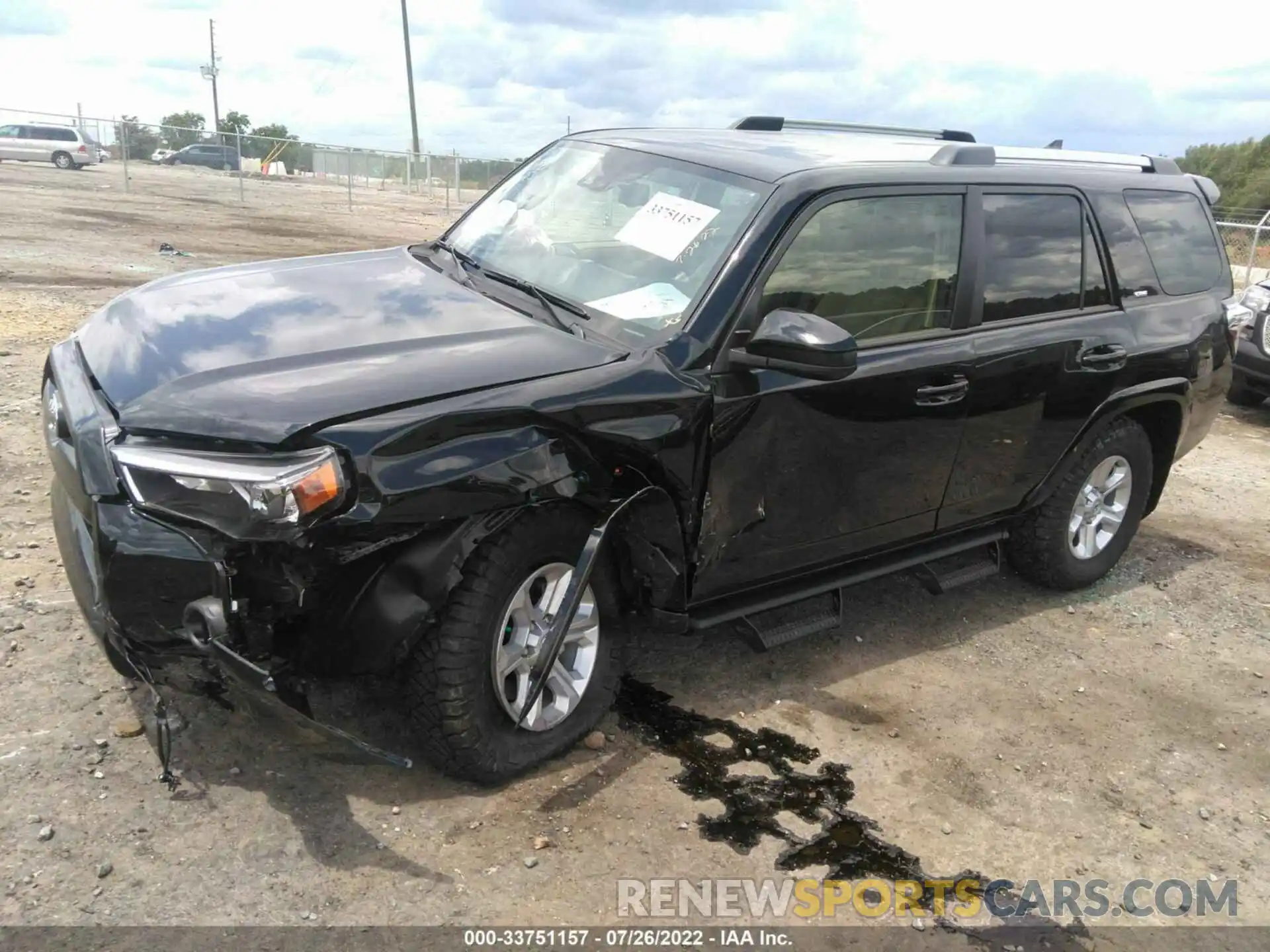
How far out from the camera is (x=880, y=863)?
3.23 m

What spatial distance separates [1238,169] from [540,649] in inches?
1681

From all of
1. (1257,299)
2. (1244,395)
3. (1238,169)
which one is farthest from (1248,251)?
(1238,169)

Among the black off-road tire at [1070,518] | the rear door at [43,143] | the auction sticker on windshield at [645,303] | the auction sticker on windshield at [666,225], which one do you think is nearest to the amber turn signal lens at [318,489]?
the auction sticker on windshield at [645,303]

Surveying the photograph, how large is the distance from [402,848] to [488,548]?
0.89 m

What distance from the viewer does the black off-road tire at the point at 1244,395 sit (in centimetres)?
988

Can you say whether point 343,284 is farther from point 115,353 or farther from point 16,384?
point 16,384

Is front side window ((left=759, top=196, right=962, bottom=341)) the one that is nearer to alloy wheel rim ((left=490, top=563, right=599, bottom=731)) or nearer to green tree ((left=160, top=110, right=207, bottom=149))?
alloy wheel rim ((left=490, top=563, right=599, bottom=731))

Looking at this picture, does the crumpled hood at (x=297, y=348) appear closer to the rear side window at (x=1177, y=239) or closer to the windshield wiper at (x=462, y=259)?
the windshield wiper at (x=462, y=259)

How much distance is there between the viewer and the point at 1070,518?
506 centimetres

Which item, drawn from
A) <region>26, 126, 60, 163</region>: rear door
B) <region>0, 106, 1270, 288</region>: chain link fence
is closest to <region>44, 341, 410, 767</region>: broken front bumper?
<region>0, 106, 1270, 288</region>: chain link fence

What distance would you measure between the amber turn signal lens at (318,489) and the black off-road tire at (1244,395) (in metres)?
9.51

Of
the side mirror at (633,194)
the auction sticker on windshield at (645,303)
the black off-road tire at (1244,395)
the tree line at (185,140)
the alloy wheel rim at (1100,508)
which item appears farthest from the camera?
the tree line at (185,140)

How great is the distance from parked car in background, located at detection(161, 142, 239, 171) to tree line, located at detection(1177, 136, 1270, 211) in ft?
96.7

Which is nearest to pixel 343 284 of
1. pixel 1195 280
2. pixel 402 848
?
pixel 402 848
